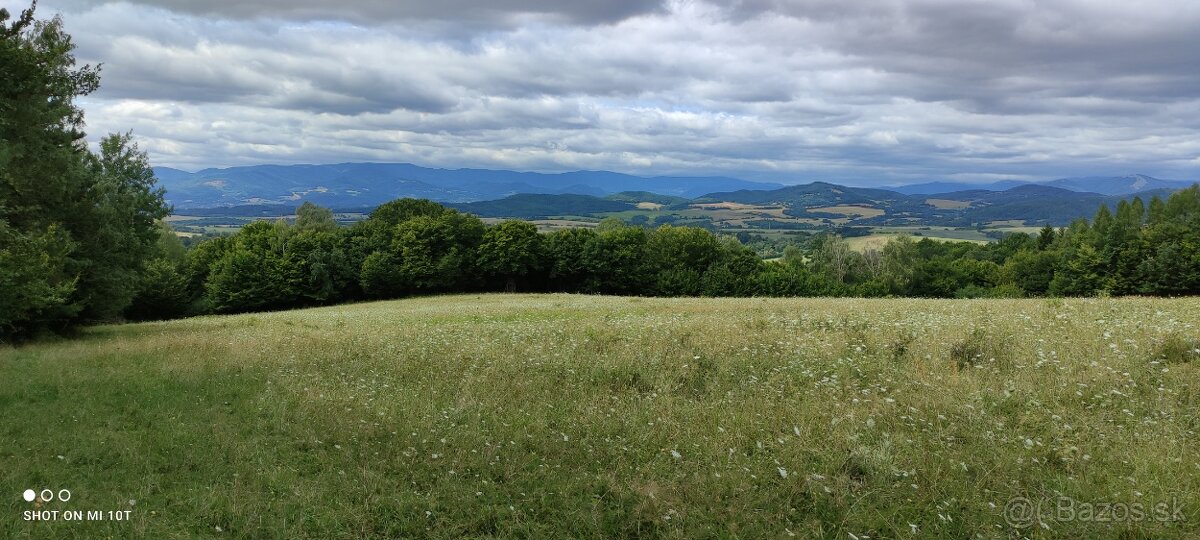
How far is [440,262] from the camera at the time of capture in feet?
236

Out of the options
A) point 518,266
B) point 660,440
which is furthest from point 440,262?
point 660,440

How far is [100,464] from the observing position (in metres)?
8.48

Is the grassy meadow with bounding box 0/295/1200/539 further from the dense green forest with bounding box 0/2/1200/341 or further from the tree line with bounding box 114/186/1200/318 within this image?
the tree line with bounding box 114/186/1200/318

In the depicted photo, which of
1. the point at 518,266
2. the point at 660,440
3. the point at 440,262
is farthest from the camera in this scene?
the point at 518,266

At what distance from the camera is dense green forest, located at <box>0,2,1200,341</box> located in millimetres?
27328

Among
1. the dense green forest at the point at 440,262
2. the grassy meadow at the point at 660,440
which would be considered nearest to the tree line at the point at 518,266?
the dense green forest at the point at 440,262

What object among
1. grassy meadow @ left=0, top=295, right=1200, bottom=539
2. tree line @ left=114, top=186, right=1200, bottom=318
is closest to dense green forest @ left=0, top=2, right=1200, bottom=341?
tree line @ left=114, top=186, right=1200, bottom=318

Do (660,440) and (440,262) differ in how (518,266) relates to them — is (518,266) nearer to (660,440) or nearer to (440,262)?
(440,262)

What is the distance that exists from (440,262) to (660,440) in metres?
66.3

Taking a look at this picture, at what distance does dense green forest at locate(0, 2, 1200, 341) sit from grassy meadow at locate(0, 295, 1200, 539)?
54.5ft

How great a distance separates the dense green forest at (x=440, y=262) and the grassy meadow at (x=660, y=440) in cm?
1661

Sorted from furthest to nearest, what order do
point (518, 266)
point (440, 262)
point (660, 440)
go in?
point (518, 266) → point (440, 262) → point (660, 440)

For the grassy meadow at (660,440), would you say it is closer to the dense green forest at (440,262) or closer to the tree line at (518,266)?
the dense green forest at (440,262)

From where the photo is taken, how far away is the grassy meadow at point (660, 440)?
662 centimetres
